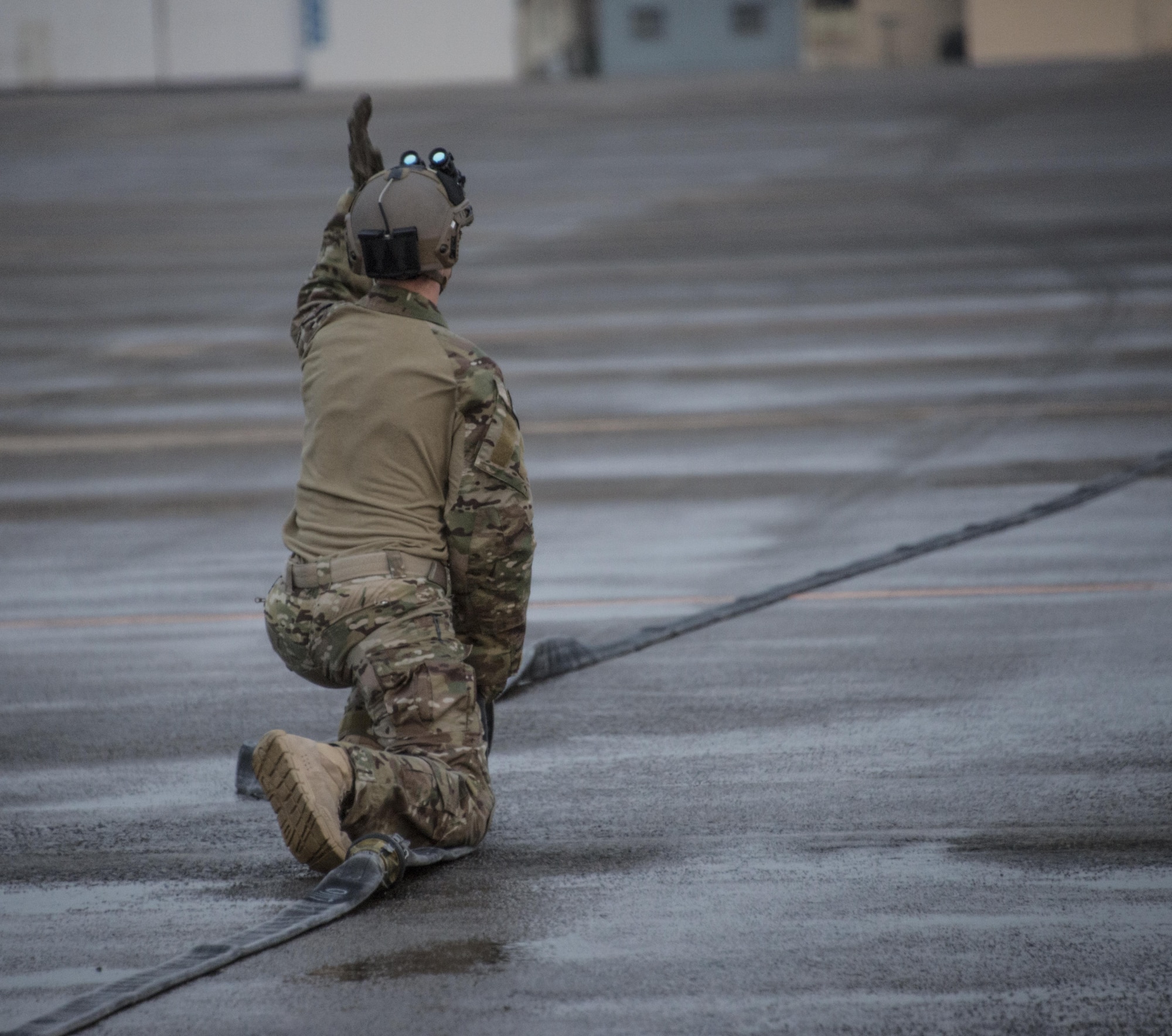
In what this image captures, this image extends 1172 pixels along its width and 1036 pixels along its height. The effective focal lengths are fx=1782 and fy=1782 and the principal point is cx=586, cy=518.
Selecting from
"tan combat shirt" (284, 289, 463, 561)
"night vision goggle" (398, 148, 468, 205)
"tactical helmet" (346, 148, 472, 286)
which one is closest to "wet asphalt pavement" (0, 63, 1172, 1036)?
"tan combat shirt" (284, 289, 463, 561)

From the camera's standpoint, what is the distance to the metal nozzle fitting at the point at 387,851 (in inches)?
177

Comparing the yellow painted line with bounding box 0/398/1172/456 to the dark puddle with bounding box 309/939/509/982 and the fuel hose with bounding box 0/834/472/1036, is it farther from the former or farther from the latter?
the dark puddle with bounding box 309/939/509/982

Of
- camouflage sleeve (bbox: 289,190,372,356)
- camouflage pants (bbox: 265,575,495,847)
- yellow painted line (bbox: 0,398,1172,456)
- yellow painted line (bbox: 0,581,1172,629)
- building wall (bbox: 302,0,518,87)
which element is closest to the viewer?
camouflage pants (bbox: 265,575,495,847)

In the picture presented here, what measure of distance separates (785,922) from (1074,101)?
1129 inches

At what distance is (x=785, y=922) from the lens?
4336 mm

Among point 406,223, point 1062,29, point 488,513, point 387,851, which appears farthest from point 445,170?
point 1062,29

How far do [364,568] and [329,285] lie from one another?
961 millimetres

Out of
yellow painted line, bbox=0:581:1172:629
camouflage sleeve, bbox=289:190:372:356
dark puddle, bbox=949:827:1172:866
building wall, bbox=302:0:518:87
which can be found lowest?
dark puddle, bbox=949:827:1172:866

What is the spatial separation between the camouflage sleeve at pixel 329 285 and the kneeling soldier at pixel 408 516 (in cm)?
29

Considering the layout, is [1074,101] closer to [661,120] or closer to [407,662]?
[661,120]

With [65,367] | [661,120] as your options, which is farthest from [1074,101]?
[65,367]

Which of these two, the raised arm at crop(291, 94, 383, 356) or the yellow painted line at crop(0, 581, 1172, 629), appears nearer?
the raised arm at crop(291, 94, 383, 356)

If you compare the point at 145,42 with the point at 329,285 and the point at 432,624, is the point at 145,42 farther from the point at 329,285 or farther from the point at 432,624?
the point at 432,624

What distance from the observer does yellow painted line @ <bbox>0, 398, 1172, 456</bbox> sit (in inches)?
496
